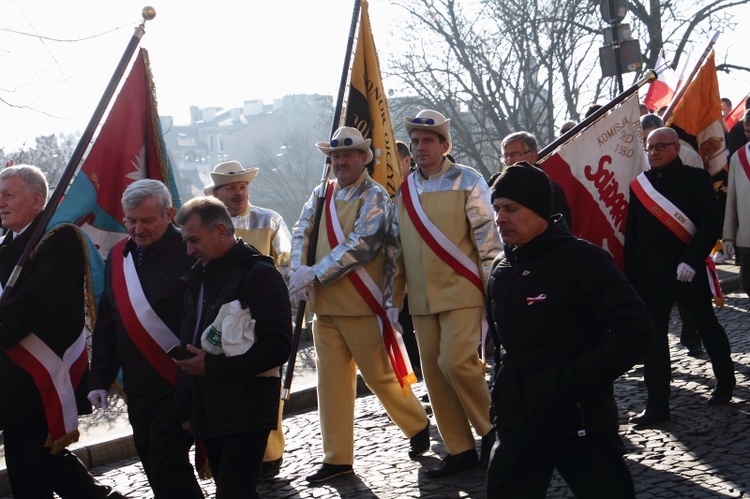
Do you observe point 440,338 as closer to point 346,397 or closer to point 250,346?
point 346,397

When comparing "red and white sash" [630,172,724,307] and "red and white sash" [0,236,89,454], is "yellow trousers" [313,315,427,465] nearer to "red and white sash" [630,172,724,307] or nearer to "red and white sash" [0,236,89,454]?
"red and white sash" [0,236,89,454]

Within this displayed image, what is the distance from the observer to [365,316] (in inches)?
236

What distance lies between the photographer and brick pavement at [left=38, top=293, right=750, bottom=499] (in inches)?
203

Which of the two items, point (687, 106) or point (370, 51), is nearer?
point (370, 51)

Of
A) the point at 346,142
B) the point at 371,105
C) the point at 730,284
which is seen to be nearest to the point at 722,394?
the point at 346,142

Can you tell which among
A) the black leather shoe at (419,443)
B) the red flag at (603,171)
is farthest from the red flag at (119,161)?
the red flag at (603,171)

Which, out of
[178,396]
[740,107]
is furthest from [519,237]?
[740,107]

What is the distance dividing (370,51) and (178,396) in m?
3.69

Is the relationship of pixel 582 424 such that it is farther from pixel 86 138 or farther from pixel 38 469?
pixel 86 138

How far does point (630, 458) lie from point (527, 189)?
2.56 metres

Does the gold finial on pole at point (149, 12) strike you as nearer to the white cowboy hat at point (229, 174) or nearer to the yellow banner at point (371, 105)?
the white cowboy hat at point (229, 174)

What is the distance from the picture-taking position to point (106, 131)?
18.9ft

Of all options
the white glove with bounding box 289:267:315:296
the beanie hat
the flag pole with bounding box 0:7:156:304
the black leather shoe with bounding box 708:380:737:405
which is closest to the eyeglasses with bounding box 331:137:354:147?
the white glove with bounding box 289:267:315:296

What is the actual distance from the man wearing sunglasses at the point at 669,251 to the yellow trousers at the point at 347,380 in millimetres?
1502
